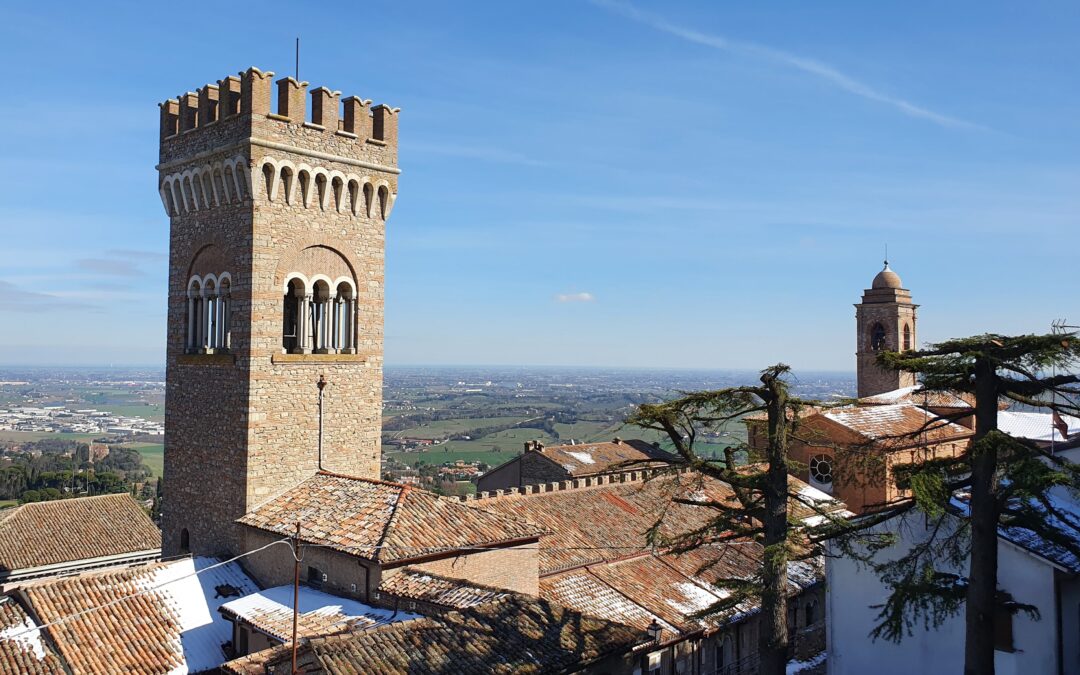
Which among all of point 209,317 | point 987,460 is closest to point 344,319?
point 209,317

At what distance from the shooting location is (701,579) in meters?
22.2

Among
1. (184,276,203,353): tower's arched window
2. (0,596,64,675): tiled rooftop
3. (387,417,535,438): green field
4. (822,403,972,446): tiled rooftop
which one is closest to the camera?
(0,596,64,675): tiled rooftop

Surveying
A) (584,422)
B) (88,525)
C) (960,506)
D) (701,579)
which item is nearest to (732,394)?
(960,506)

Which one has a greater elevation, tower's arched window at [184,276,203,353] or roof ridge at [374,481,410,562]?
tower's arched window at [184,276,203,353]

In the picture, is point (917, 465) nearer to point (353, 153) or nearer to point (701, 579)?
point (701, 579)

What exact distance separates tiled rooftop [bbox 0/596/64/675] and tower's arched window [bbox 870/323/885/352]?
45662 mm

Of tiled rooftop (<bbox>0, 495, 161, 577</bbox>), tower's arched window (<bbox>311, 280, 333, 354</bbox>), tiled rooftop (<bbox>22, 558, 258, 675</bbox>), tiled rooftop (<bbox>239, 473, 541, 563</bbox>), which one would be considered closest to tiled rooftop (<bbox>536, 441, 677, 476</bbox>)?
tower's arched window (<bbox>311, 280, 333, 354</bbox>)

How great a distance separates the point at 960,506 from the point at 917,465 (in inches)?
265

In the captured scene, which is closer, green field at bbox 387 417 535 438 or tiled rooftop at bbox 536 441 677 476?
tiled rooftop at bbox 536 441 677 476

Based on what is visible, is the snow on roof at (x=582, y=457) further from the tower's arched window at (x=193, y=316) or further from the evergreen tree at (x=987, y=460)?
the evergreen tree at (x=987, y=460)

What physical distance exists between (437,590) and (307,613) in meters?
2.62

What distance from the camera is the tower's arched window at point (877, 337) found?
4925 cm

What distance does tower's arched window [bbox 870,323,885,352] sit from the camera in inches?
1939

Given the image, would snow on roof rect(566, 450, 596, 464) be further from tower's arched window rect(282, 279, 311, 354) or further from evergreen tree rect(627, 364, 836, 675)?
evergreen tree rect(627, 364, 836, 675)
